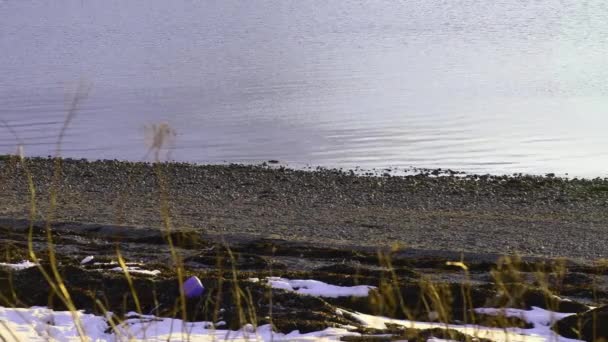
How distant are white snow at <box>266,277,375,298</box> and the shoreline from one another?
319 centimetres

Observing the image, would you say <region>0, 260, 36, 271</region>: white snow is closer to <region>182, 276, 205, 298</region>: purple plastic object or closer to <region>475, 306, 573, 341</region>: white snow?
<region>182, 276, 205, 298</region>: purple plastic object

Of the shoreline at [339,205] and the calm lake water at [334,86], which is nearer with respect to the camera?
the shoreline at [339,205]

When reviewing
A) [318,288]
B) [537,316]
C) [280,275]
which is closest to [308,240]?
[280,275]

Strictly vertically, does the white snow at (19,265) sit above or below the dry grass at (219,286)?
below

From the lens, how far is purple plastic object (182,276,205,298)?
6.45 metres

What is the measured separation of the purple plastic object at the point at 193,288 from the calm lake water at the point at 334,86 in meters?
3.25

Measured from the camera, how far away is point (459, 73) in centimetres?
3641

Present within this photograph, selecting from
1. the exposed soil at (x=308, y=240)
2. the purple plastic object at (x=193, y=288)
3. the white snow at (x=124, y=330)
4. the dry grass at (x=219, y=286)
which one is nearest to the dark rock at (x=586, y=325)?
the exposed soil at (x=308, y=240)

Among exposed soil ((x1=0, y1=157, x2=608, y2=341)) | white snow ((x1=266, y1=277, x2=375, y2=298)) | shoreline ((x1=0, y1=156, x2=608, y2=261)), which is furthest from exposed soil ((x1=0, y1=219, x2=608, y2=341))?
shoreline ((x1=0, y1=156, x2=608, y2=261))

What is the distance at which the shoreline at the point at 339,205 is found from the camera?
1284 centimetres

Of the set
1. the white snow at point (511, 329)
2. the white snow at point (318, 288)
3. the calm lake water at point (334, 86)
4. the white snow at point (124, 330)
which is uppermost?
the calm lake water at point (334, 86)

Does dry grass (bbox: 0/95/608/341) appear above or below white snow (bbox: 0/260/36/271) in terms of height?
above

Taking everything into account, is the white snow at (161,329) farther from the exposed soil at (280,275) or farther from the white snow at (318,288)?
the white snow at (318,288)

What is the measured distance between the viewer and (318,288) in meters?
7.29
